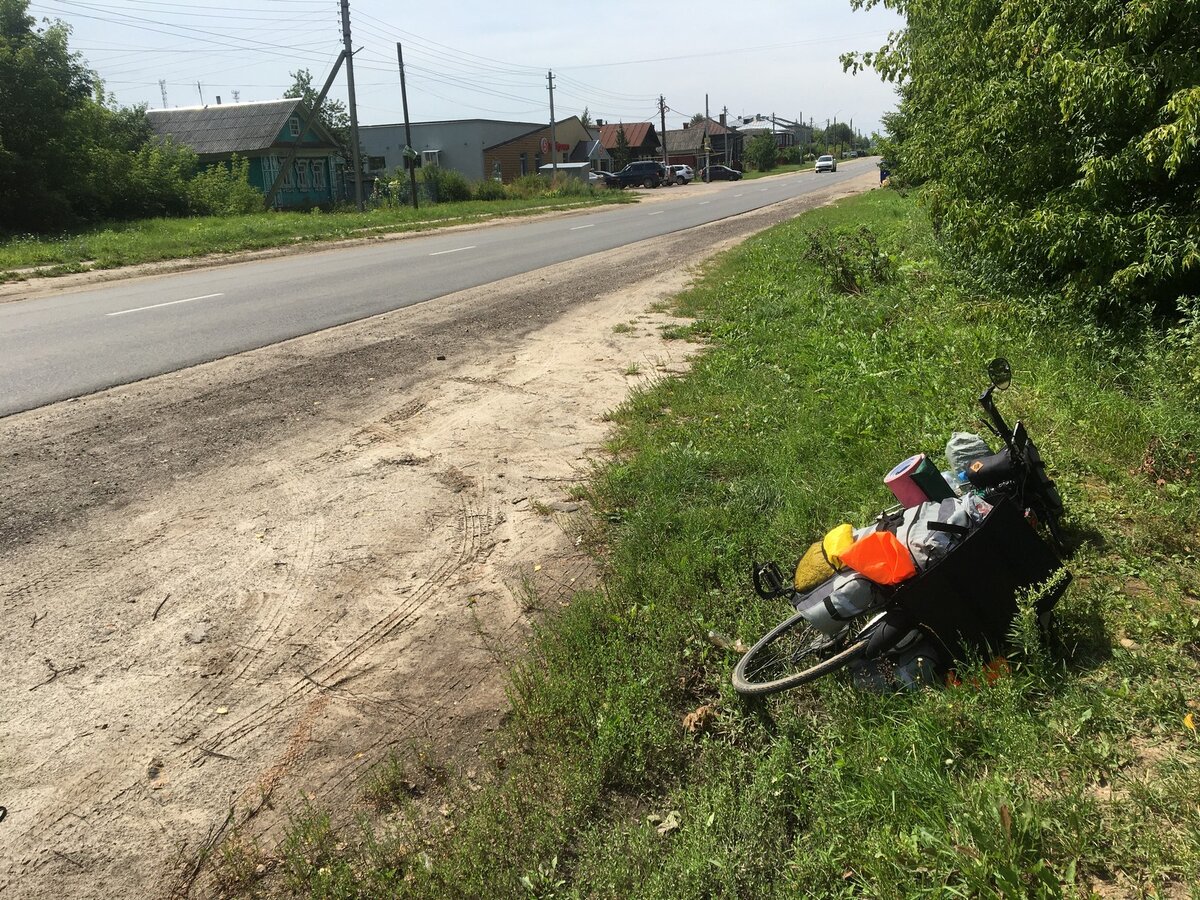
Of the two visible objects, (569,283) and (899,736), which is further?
(569,283)

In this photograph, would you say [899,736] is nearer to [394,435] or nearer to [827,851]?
[827,851]

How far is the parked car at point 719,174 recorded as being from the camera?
7644 cm

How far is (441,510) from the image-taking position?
17.8 ft

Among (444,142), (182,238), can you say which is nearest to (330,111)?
(444,142)

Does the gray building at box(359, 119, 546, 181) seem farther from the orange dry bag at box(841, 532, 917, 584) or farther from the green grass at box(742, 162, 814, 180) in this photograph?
the orange dry bag at box(841, 532, 917, 584)

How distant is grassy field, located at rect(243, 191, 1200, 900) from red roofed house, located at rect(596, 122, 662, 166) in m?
89.7

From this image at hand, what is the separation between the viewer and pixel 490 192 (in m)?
48.5

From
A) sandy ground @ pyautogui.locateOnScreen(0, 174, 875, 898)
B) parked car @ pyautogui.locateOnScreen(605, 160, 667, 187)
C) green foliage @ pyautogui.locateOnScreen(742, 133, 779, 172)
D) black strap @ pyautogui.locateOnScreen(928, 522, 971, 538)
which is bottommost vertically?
sandy ground @ pyautogui.locateOnScreen(0, 174, 875, 898)

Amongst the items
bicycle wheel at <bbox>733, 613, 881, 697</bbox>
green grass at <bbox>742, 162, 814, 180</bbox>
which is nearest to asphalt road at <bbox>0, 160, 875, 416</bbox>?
bicycle wheel at <bbox>733, 613, 881, 697</bbox>

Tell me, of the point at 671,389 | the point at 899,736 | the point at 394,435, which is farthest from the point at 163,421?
the point at 899,736

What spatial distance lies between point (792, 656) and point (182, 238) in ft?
70.6

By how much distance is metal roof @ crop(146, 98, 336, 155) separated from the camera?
1821 inches

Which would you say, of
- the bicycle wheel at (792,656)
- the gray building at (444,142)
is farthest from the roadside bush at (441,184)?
the bicycle wheel at (792,656)

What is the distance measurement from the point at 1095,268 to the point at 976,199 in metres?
2.43
